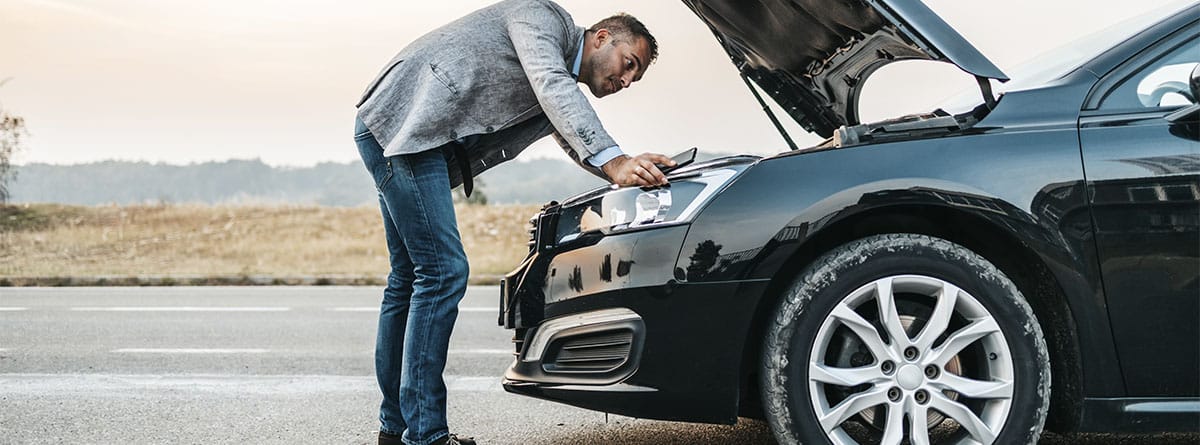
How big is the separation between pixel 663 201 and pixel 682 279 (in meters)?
0.24

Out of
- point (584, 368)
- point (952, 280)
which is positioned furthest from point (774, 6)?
point (584, 368)

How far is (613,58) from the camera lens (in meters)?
3.15

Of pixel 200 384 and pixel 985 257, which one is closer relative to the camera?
pixel 985 257

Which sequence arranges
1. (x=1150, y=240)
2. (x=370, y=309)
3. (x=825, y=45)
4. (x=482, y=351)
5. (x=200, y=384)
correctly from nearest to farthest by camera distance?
(x=1150, y=240) → (x=825, y=45) → (x=200, y=384) → (x=482, y=351) → (x=370, y=309)

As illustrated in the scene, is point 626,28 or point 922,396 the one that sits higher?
point 626,28

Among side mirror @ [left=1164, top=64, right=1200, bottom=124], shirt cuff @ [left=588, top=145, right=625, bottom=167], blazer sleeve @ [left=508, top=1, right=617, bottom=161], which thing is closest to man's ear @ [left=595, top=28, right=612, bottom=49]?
blazer sleeve @ [left=508, top=1, right=617, bottom=161]

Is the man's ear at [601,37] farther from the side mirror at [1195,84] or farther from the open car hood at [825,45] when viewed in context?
the side mirror at [1195,84]

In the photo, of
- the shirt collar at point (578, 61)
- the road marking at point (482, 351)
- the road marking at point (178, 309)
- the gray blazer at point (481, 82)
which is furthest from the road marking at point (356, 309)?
the shirt collar at point (578, 61)

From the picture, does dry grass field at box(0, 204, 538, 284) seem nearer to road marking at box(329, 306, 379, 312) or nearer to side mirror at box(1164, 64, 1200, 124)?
road marking at box(329, 306, 379, 312)

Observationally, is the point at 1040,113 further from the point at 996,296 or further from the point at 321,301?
the point at 321,301

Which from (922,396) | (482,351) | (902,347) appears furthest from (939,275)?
(482,351)

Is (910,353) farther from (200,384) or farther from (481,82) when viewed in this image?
(200,384)

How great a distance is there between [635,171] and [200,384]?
2.95 m

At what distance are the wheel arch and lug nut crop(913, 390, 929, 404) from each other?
398mm
